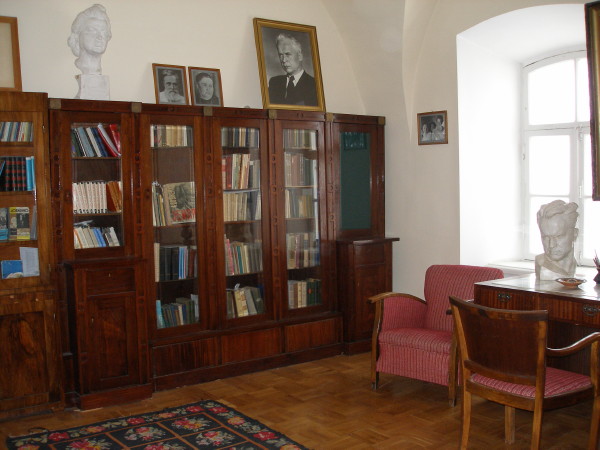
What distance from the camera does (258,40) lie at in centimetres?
538

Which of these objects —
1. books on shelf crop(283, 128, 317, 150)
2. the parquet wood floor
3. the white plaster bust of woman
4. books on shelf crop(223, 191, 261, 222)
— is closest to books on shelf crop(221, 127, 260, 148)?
books on shelf crop(283, 128, 317, 150)

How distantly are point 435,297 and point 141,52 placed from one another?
2.97 m

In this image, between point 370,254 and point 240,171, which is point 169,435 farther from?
point 370,254

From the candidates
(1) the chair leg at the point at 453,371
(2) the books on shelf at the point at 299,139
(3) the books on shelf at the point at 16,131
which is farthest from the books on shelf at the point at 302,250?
(3) the books on shelf at the point at 16,131

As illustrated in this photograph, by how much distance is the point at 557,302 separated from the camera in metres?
3.56

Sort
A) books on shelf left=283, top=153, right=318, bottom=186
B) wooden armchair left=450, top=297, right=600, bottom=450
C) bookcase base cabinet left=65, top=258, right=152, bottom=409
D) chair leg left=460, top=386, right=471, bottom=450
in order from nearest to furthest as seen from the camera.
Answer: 1. wooden armchair left=450, top=297, right=600, bottom=450
2. chair leg left=460, top=386, right=471, bottom=450
3. bookcase base cabinet left=65, top=258, right=152, bottom=409
4. books on shelf left=283, top=153, right=318, bottom=186

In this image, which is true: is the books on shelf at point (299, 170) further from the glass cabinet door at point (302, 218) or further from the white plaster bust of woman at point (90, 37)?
the white plaster bust of woman at point (90, 37)

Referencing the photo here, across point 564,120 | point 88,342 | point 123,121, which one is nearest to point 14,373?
point 88,342

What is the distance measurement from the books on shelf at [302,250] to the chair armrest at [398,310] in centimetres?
96

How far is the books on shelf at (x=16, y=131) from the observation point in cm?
416

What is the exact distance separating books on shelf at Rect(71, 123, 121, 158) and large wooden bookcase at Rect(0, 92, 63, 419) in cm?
22

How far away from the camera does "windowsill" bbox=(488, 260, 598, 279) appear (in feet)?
16.3

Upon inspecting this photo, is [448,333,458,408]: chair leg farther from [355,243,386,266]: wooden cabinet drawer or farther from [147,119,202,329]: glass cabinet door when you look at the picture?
[147,119,202,329]: glass cabinet door

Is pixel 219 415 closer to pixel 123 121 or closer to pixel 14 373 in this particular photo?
pixel 14 373
